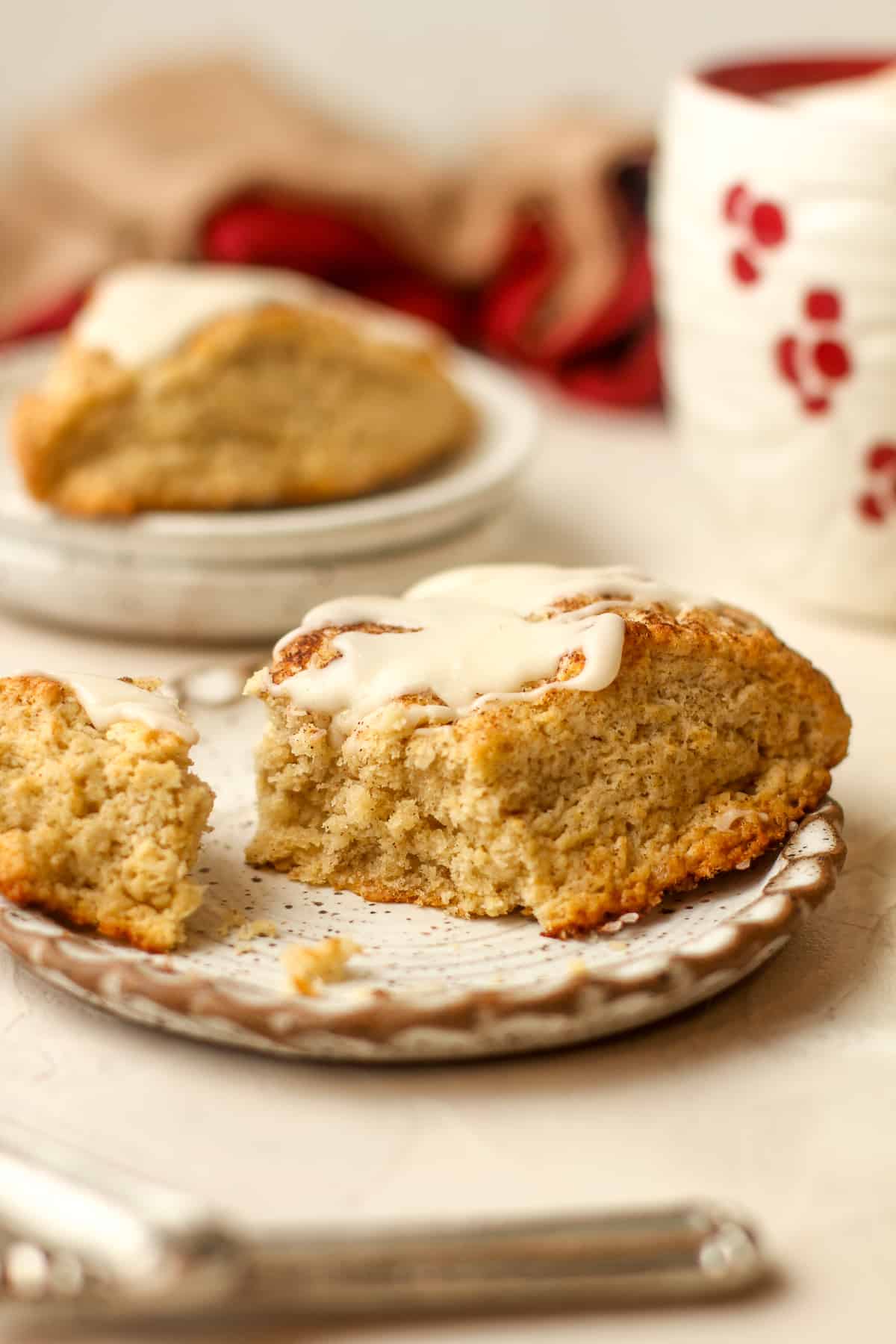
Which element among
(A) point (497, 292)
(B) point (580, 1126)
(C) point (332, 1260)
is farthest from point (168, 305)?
(C) point (332, 1260)

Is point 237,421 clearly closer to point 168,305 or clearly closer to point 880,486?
point 168,305

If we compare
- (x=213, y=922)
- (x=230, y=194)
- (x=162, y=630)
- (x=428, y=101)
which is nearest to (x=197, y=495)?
(x=162, y=630)

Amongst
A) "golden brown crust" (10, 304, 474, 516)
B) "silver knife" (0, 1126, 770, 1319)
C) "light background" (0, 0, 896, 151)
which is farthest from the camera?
"light background" (0, 0, 896, 151)

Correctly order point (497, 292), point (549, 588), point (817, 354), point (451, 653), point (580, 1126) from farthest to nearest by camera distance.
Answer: point (497, 292), point (817, 354), point (549, 588), point (451, 653), point (580, 1126)

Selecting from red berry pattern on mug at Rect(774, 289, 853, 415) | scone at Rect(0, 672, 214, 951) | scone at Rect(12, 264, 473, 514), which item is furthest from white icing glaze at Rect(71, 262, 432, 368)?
scone at Rect(0, 672, 214, 951)

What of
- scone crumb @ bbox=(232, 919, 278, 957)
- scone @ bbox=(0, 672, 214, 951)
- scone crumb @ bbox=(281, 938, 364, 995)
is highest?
scone @ bbox=(0, 672, 214, 951)

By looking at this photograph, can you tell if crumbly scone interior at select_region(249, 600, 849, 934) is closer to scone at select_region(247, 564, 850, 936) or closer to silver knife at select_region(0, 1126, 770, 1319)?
scone at select_region(247, 564, 850, 936)
